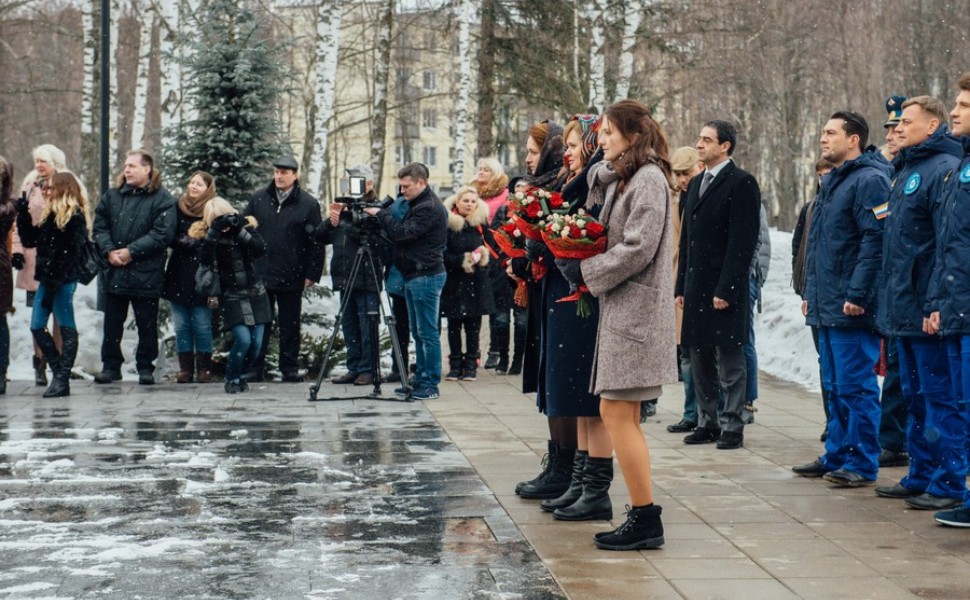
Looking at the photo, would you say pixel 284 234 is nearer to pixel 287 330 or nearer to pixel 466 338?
pixel 287 330

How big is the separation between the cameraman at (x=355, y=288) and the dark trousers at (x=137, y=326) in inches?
68.3

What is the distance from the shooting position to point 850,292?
7594 millimetres

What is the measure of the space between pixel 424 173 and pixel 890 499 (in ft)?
18.5

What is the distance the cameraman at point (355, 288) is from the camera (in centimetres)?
1204

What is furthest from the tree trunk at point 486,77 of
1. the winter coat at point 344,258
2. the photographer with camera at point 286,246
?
the winter coat at point 344,258

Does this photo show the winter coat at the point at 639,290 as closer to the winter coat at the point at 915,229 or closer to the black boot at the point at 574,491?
the black boot at the point at 574,491

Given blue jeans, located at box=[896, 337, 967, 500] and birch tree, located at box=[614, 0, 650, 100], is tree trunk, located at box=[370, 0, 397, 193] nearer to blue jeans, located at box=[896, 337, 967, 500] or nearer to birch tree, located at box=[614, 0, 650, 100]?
birch tree, located at box=[614, 0, 650, 100]

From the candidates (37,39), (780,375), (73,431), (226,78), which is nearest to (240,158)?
(226,78)

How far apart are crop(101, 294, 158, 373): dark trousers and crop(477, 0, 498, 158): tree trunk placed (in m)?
14.0

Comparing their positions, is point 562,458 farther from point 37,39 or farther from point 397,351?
point 37,39

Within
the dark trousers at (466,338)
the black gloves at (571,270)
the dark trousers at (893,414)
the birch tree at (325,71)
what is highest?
the birch tree at (325,71)

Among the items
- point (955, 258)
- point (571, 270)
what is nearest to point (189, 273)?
point (571, 270)

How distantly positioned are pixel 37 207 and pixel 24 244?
2.28 feet

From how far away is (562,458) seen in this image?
291 inches
